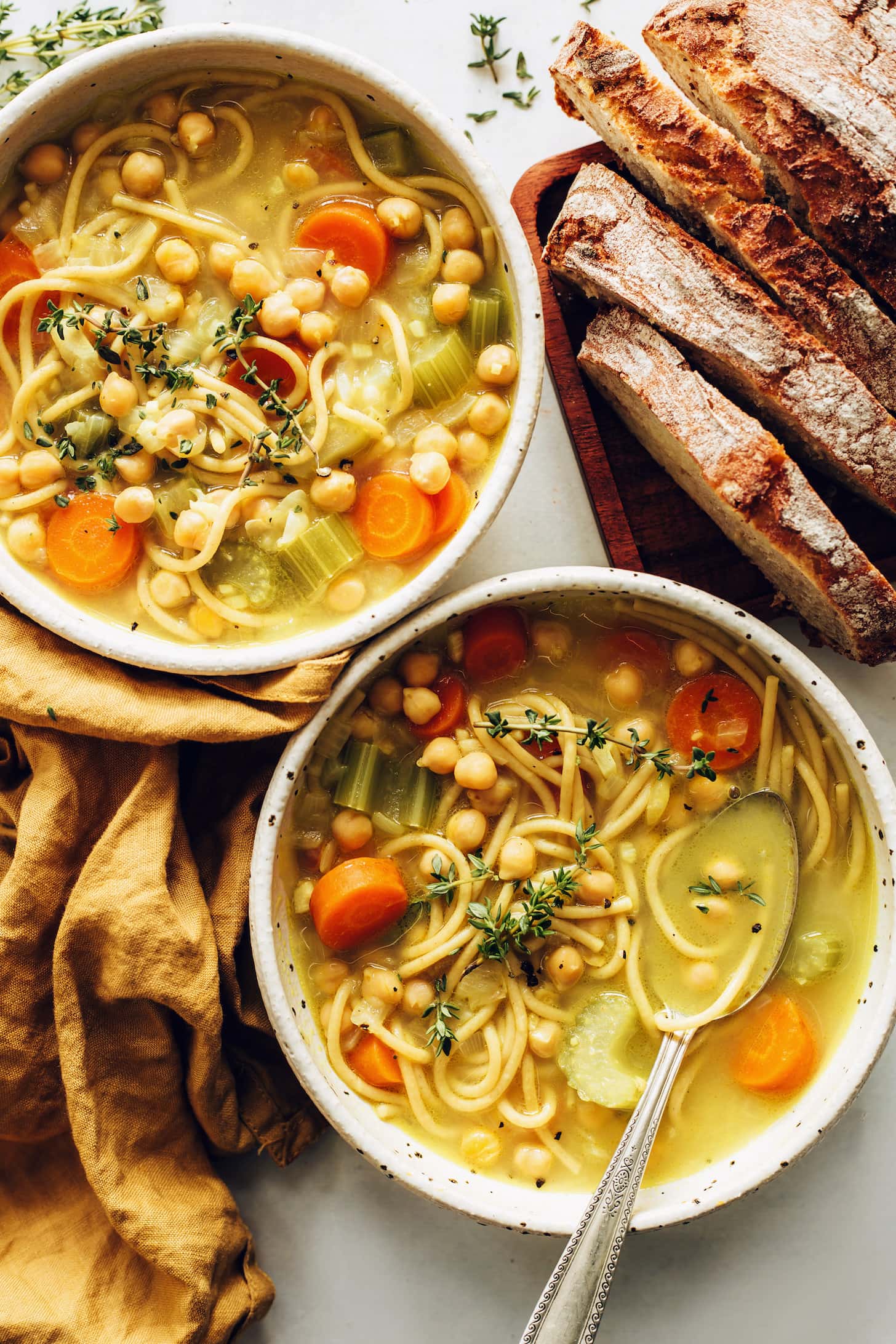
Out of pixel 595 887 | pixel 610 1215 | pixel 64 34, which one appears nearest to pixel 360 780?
pixel 595 887

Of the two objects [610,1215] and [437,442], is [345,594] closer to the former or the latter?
[437,442]

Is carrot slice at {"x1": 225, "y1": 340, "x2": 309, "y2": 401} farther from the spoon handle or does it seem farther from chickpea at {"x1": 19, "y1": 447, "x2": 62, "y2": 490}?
the spoon handle

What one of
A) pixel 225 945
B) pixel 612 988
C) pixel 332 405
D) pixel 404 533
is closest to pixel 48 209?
pixel 332 405

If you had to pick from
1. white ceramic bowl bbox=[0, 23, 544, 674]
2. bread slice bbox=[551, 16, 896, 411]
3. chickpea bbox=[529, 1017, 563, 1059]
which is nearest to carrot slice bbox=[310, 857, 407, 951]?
chickpea bbox=[529, 1017, 563, 1059]

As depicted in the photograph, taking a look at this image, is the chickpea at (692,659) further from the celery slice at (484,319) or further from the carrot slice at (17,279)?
the carrot slice at (17,279)

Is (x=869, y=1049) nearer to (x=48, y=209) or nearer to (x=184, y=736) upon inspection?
(x=184, y=736)

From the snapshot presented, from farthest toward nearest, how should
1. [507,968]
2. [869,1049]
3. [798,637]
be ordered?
[798,637] < [507,968] < [869,1049]

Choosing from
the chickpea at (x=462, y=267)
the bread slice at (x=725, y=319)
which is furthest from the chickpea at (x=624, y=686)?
the chickpea at (x=462, y=267)
